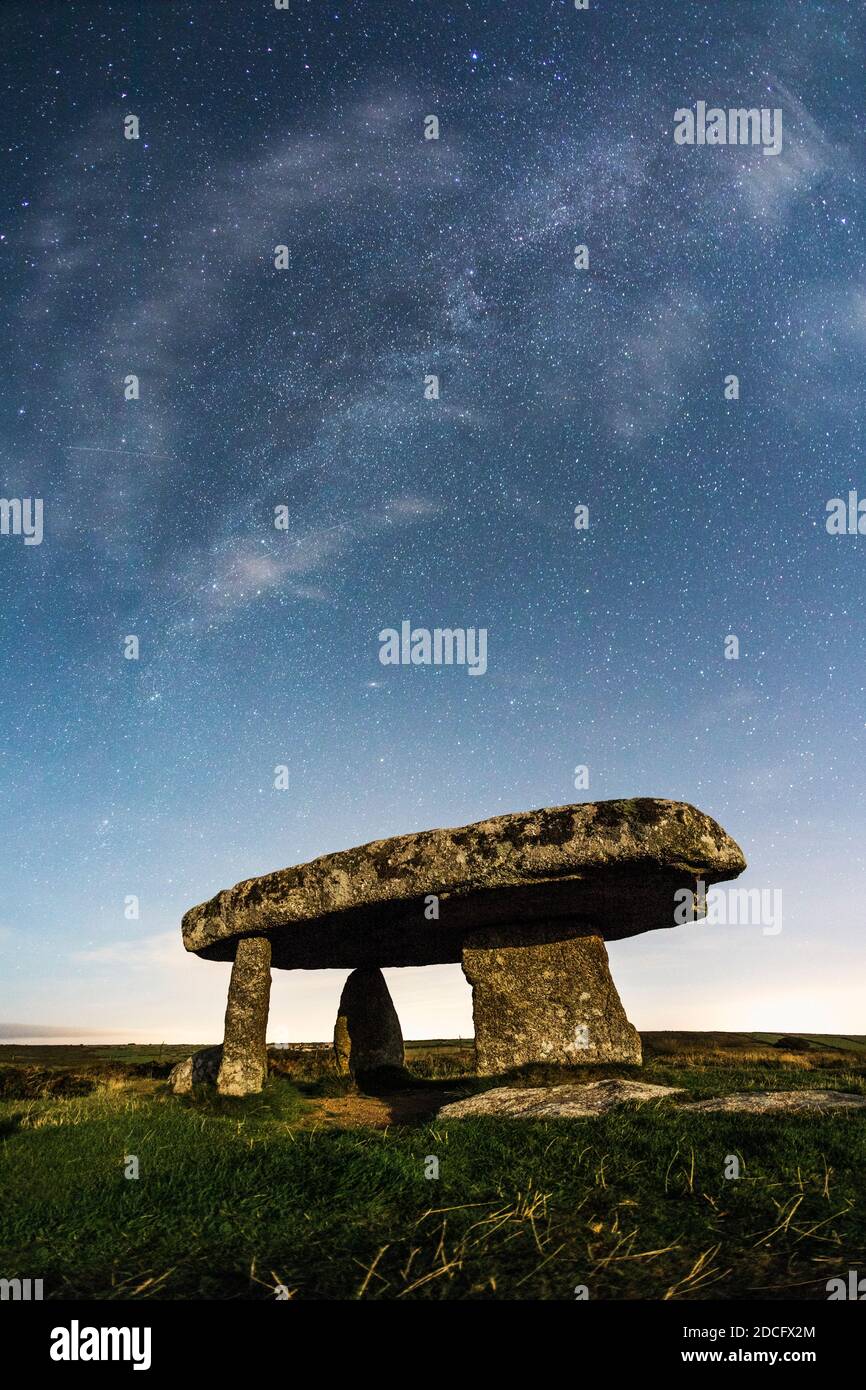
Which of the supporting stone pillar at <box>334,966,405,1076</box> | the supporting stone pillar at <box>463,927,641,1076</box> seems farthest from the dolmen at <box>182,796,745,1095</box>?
the supporting stone pillar at <box>334,966,405,1076</box>

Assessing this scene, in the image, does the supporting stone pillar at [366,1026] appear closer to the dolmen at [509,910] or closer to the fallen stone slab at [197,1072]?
the dolmen at [509,910]

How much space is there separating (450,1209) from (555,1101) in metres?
4.06

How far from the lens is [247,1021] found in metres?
13.6

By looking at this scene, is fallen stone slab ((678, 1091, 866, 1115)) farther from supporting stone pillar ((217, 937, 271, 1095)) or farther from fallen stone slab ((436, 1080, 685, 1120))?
supporting stone pillar ((217, 937, 271, 1095))

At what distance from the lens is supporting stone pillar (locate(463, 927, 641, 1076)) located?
1278 centimetres

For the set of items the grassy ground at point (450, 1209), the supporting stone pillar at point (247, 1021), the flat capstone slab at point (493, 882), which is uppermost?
the flat capstone slab at point (493, 882)

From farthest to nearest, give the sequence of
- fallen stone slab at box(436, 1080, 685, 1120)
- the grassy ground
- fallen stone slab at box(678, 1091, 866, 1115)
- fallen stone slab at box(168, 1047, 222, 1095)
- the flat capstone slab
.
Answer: fallen stone slab at box(168, 1047, 222, 1095) → the flat capstone slab → fallen stone slab at box(436, 1080, 685, 1120) → fallen stone slab at box(678, 1091, 866, 1115) → the grassy ground

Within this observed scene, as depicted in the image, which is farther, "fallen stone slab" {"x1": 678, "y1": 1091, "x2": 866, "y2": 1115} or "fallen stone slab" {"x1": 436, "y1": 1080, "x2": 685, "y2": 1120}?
"fallen stone slab" {"x1": 436, "y1": 1080, "x2": 685, "y2": 1120}

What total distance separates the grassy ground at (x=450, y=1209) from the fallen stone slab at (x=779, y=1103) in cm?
34

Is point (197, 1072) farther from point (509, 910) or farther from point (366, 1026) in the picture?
point (509, 910)

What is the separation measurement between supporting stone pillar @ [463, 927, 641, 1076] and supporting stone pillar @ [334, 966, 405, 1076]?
176 inches

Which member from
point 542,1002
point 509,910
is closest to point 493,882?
point 509,910

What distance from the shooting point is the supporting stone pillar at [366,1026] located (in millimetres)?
17297

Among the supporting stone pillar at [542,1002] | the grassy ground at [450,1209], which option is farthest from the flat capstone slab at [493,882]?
the grassy ground at [450,1209]
